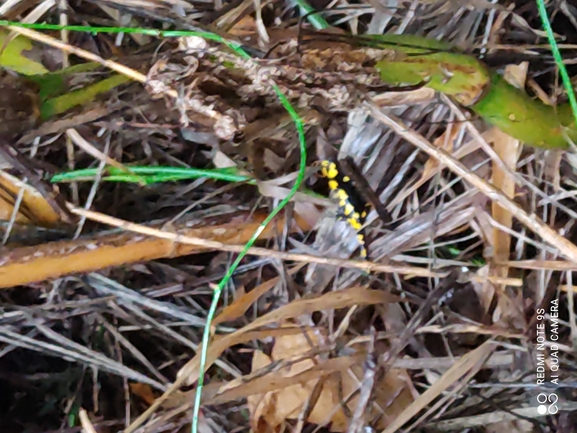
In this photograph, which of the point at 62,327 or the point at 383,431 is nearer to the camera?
the point at 383,431

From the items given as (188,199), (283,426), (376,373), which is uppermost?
(188,199)

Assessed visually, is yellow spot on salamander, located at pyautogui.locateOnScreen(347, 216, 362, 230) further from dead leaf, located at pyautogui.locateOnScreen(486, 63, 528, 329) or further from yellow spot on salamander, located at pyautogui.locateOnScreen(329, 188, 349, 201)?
dead leaf, located at pyautogui.locateOnScreen(486, 63, 528, 329)

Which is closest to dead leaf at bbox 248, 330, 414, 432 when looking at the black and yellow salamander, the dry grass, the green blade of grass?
the dry grass

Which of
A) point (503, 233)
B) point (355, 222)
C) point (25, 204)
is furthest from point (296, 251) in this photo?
point (25, 204)

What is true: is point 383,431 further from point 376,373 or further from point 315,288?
point 315,288

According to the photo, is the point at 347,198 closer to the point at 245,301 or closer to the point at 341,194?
the point at 341,194

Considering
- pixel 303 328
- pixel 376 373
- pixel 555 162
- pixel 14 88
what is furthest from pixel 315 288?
pixel 14 88

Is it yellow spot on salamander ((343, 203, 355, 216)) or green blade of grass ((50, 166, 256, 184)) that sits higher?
green blade of grass ((50, 166, 256, 184))

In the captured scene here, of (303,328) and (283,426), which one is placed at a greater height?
(303,328)
